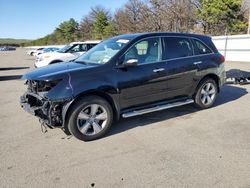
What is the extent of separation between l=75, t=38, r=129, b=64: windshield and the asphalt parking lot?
4.49 ft

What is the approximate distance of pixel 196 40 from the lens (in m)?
6.12

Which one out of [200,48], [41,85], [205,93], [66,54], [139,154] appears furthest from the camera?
[66,54]

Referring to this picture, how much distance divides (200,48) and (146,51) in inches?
62.6

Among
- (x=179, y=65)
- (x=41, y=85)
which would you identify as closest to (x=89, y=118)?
(x=41, y=85)

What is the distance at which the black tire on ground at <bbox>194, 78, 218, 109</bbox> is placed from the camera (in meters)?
6.14

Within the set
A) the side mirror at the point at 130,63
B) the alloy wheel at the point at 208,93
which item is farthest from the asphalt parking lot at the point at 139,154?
the side mirror at the point at 130,63

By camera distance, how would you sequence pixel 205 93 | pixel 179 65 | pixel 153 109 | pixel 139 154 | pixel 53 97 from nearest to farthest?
pixel 139 154, pixel 53 97, pixel 153 109, pixel 179 65, pixel 205 93

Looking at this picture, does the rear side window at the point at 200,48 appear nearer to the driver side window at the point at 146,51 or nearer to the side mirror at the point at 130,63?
the driver side window at the point at 146,51

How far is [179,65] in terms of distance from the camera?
5.60 meters

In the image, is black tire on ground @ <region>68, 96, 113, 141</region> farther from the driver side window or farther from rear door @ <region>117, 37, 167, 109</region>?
the driver side window

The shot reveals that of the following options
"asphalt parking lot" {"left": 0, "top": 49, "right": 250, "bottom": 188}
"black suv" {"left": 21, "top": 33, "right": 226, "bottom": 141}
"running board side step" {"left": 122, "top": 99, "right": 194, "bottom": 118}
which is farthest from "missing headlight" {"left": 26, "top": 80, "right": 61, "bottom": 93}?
"running board side step" {"left": 122, "top": 99, "right": 194, "bottom": 118}

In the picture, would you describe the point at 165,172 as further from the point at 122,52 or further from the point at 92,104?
the point at 122,52

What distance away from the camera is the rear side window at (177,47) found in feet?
18.2

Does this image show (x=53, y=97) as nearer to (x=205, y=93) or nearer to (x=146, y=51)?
(x=146, y=51)
